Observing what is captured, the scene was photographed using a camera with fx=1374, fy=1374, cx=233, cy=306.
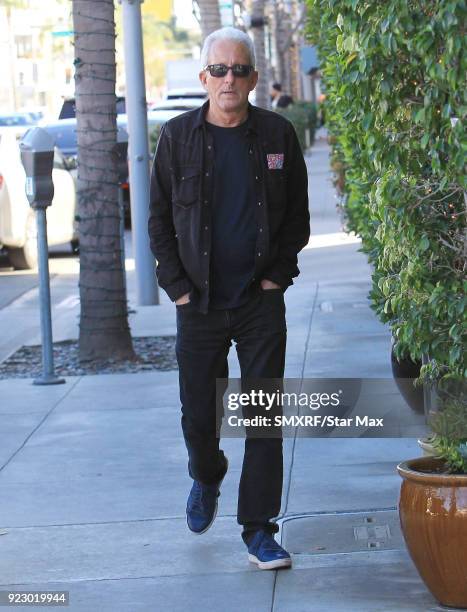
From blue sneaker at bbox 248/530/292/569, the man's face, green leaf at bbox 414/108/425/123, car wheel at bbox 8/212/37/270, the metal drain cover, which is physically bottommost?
car wheel at bbox 8/212/37/270

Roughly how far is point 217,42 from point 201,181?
1.75 feet

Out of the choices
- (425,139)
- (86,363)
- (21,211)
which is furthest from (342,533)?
(21,211)

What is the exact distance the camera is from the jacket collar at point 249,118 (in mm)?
5250

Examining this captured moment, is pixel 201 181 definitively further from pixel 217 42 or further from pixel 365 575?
pixel 365 575

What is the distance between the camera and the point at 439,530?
4.58 m

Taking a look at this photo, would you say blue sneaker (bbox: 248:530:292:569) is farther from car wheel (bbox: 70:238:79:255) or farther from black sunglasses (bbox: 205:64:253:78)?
car wheel (bbox: 70:238:79:255)

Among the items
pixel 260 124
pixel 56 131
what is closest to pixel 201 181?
pixel 260 124

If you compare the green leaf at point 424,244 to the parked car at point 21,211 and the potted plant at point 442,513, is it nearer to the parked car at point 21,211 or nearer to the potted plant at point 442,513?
the potted plant at point 442,513

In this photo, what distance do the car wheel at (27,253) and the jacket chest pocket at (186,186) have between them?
11440mm

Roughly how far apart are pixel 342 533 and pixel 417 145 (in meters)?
1.89

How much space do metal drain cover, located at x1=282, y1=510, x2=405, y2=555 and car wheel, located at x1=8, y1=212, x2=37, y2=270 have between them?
11.1m

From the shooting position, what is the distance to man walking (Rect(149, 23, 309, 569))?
5227 mm

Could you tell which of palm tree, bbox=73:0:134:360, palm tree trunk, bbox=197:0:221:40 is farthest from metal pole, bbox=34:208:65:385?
palm tree trunk, bbox=197:0:221:40

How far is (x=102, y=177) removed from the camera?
10.1 m
